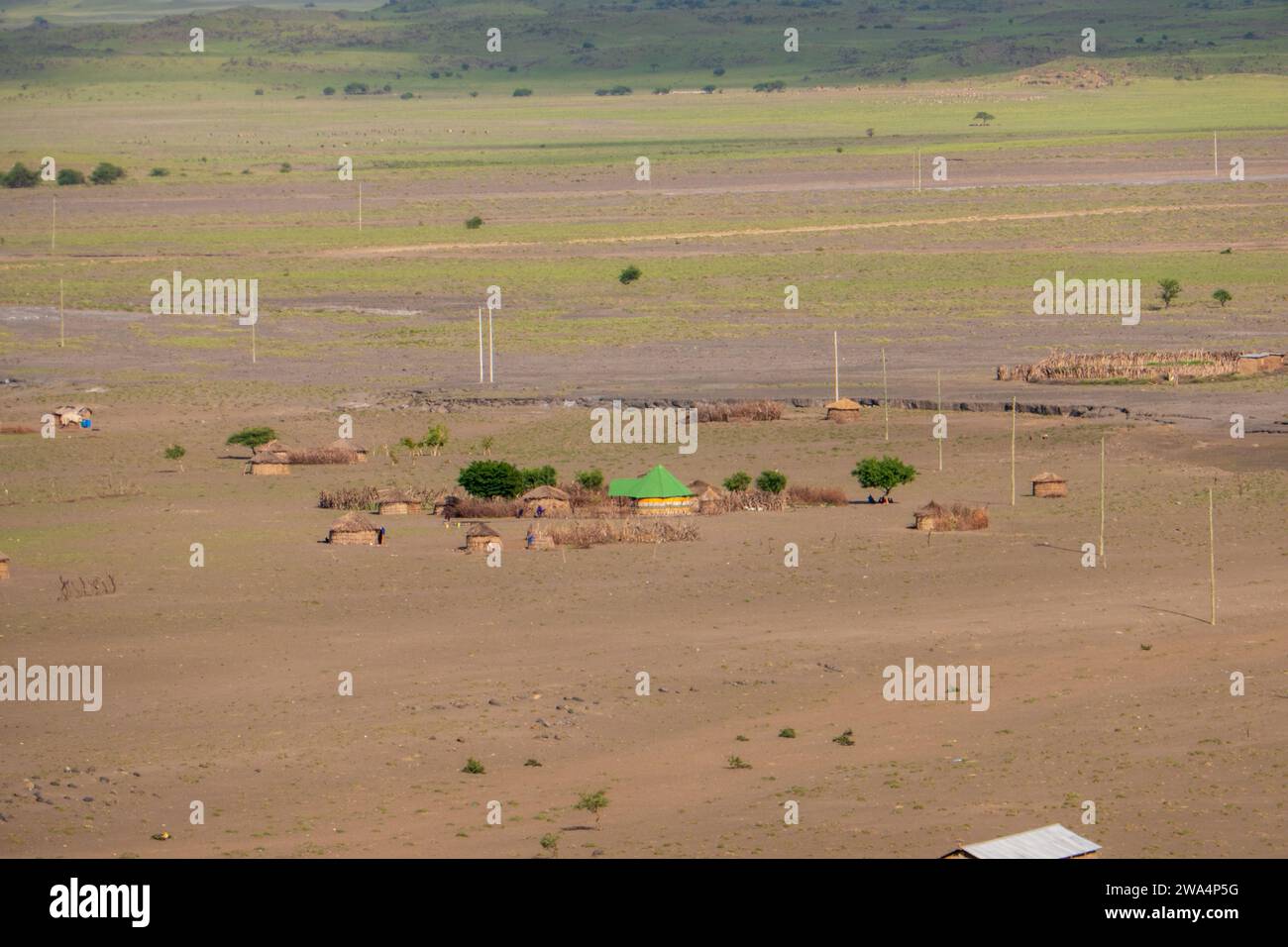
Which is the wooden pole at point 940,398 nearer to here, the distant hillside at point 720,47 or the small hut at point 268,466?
the small hut at point 268,466

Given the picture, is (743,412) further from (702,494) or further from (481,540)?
(481,540)

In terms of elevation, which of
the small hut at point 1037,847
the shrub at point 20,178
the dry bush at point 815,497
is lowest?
the small hut at point 1037,847

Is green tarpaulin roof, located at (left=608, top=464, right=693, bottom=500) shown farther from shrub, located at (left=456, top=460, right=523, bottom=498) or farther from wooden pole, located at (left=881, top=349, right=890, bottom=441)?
wooden pole, located at (left=881, top=349, right=890, bottom=441)

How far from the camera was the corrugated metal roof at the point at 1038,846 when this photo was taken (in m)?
14.0

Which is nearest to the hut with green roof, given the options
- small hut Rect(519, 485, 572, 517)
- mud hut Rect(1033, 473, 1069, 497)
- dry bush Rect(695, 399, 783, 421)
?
small hut Rect(519, 485, 572, 517)

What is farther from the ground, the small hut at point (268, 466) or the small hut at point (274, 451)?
the small hut at point (274, 451)

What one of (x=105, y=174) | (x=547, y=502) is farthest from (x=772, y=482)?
(x=105, y=174)

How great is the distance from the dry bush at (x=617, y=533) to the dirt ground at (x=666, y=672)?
43 cm

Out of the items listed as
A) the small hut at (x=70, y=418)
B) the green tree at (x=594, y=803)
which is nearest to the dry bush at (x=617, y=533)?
the green tree at (x=594, y=803)
